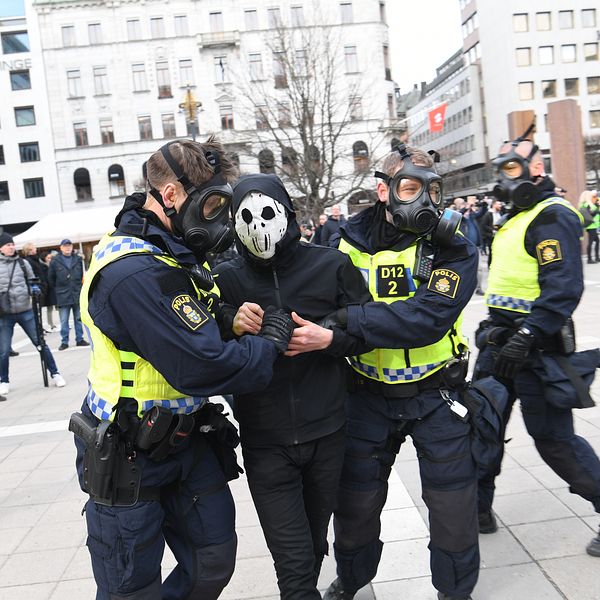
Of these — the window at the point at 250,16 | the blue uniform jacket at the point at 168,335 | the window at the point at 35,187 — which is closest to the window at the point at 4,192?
the window at the point at 35,187

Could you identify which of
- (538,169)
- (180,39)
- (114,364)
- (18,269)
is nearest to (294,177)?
(18,269)

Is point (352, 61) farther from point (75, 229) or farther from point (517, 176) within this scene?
point (517, 176)

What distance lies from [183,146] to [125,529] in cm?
137

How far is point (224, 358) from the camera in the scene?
2.10 meters

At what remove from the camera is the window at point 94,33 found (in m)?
43.0

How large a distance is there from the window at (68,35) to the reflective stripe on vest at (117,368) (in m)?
46.8

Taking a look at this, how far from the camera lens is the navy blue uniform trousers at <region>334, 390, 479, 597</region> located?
8.72 ft

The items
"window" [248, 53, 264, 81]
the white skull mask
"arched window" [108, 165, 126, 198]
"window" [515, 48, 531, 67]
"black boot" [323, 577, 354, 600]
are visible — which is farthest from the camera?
"window" [515, 48, 531, 67]

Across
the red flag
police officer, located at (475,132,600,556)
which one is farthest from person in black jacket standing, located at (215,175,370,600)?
the red flag

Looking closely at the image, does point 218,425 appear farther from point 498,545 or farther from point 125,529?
point 498,545

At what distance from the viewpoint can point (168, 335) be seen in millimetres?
2066

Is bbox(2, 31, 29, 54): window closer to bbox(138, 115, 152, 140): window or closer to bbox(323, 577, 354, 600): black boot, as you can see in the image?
bbox(138, 115, 152, 140): window

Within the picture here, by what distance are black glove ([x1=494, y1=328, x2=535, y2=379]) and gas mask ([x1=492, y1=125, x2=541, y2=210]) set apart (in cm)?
69

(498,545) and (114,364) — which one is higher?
(114,364)
